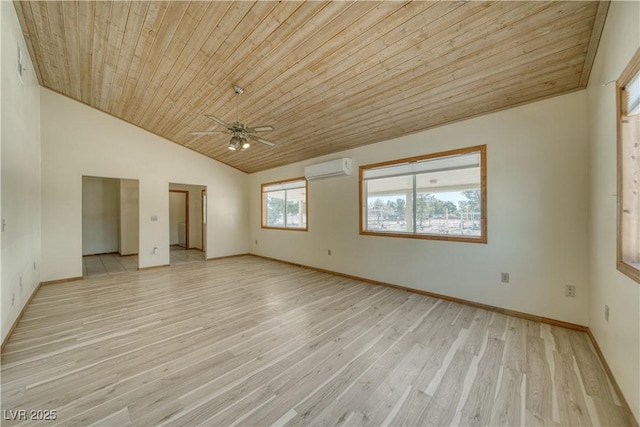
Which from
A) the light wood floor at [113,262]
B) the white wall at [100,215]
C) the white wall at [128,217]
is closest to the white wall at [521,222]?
the light wood floor at [113,262]

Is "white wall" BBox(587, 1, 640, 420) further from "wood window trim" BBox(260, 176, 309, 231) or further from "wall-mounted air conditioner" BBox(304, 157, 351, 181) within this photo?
"wood window trim" BBox(260, 176, 309, 231)

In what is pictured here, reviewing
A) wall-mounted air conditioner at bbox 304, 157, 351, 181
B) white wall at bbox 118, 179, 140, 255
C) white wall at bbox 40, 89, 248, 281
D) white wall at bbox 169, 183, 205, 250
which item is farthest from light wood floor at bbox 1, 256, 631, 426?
white wall at bbox 169, 183, 205, 250

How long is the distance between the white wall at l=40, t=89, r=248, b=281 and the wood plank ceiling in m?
0.83

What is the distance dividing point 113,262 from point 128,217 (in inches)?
61.5

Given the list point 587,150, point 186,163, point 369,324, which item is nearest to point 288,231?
point 186,163

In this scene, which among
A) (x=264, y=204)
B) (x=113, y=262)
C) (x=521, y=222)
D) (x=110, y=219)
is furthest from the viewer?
(x=110, y=219)

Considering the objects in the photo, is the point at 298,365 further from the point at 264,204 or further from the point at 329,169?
the point at 264,204

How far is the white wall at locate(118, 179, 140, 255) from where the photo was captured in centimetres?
729

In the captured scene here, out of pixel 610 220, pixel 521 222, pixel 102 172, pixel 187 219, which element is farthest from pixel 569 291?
pixel 187 219

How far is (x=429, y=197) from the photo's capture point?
387 cm

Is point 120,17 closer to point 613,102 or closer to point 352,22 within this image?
point 352,22

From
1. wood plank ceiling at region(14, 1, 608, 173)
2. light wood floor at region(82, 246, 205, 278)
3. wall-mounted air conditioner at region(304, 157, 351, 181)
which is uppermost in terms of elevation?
wood plank ceiling at region(14, 1, 608, 173)

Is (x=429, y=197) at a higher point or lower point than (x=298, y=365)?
higher

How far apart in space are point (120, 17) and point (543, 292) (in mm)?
5709
